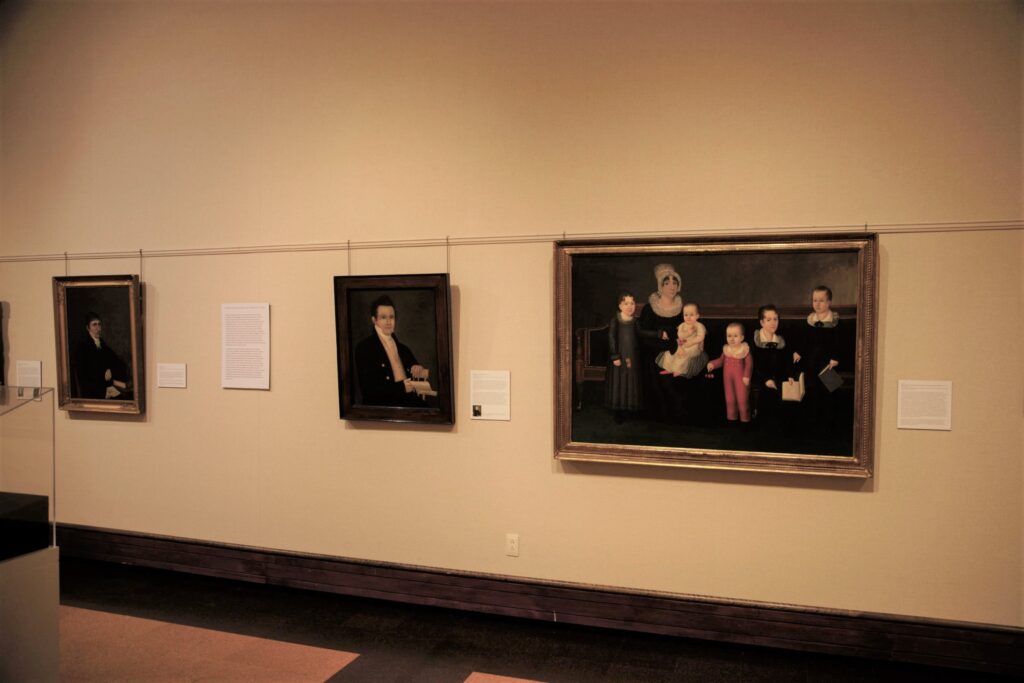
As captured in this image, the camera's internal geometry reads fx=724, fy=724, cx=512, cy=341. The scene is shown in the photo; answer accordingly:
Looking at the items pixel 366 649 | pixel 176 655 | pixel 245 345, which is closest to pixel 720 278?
pixel 366 649

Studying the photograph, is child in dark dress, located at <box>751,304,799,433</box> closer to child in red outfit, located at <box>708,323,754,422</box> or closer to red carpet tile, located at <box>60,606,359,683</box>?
child in red outfit, located at <box>708,323,754,422</box>

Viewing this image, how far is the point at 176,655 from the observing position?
16.7 ft

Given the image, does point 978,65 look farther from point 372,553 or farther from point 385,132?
point 372,553

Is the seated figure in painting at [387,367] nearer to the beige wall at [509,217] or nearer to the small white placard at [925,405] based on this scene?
the beige wall at [509,217]

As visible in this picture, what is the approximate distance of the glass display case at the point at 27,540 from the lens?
151 inches

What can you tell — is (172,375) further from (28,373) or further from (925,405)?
(925,405)

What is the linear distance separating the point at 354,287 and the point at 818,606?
416cm

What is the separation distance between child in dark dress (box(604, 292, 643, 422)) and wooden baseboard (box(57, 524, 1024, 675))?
55.2 inches

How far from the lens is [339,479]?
6.13 meters

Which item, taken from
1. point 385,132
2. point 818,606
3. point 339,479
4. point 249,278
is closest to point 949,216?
point 818,606

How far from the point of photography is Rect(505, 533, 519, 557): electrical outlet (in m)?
5.62

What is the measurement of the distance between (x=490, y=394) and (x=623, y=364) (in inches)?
42.6

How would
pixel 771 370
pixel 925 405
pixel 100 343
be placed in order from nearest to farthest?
pixel 925 405
pixel 771 370
pixel 100 343

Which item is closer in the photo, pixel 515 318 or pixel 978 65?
pixel 978 65
